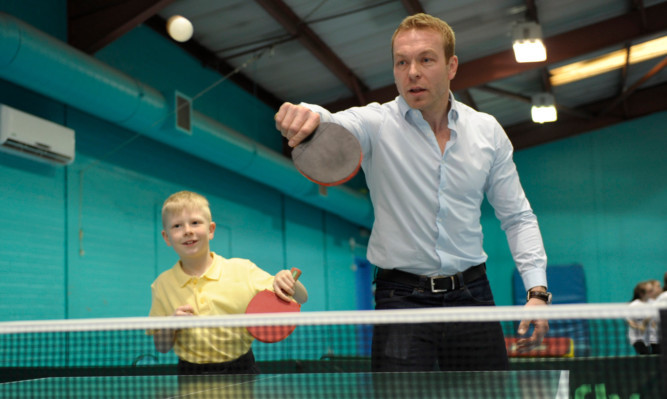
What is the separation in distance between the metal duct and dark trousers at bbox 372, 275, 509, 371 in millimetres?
3997

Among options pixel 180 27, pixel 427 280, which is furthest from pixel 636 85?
pixel 427 280

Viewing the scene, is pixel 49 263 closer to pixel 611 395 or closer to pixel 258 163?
pixel 258 163

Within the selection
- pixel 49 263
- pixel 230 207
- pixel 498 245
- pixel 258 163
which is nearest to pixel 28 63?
pixel 49 263

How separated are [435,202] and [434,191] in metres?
0.04

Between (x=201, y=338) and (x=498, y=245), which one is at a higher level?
(x=498, y=245)

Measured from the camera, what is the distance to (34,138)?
20.1ft

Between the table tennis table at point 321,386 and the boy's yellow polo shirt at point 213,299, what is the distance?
1.82ft

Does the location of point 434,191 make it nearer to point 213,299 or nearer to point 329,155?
point 329,155

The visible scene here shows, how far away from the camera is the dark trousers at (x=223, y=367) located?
2.93 meters

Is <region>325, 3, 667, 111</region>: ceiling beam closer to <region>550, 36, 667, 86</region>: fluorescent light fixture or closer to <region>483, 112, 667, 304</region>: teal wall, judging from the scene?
<region>550, 36, 667, 86</region>: fluorescent light fixture

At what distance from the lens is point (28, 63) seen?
546 centimetres

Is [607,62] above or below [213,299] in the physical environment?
above

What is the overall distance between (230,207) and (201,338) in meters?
7.12

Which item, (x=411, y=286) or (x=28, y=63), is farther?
(x=28, y=63)
